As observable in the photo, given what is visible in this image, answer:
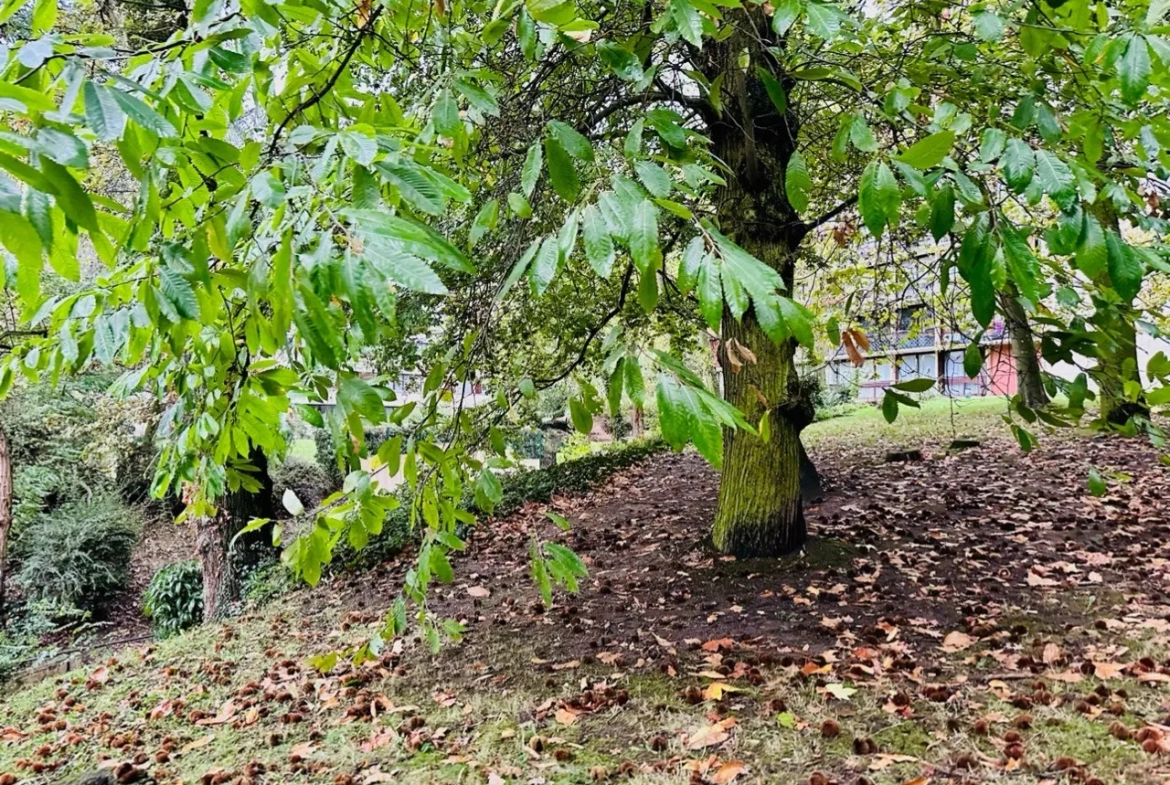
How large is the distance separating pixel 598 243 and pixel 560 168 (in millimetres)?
268

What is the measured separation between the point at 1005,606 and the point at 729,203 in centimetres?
276

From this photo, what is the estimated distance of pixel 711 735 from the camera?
8.13ft

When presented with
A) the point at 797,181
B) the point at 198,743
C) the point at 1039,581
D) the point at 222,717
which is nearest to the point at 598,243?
the point at 797,181

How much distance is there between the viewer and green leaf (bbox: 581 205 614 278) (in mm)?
1068

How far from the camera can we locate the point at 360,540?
196cm

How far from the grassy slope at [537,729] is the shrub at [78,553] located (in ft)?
15.8

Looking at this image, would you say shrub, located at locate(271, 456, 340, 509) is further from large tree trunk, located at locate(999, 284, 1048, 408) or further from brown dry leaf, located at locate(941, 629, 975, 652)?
large tree trunk, located at locate(999, 284, 1048, 408)

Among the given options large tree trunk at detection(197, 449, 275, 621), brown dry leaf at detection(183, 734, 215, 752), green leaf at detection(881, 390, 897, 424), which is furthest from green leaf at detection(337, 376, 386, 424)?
large tree trunk at detection(197, 449, 275, 621)

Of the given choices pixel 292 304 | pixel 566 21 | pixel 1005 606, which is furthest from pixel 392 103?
pixel 1005 606

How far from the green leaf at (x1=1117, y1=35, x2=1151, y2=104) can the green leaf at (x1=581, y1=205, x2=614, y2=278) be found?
1173mm

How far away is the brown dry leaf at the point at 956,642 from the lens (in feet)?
10.1

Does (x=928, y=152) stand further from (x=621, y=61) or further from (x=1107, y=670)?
(x=1107, y=670)

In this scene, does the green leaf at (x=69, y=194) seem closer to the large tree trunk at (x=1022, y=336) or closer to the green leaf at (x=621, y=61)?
the green leaf at (x=621, y=61)

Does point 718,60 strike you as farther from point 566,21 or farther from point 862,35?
point 566,21
